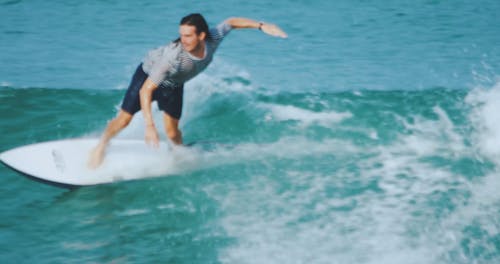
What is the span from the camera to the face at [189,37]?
595 centimetres

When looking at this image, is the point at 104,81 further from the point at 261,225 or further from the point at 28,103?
the point at 261,225

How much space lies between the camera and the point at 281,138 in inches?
325

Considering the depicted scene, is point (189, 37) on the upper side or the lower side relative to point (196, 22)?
lower

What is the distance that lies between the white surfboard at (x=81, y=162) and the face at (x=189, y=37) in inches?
59.3

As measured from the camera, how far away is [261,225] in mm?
6230

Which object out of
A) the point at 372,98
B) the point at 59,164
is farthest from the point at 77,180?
the point at 372,98

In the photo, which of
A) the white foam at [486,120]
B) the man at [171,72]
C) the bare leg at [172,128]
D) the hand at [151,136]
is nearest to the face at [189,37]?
the man at [171,72]

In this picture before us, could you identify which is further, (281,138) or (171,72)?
(281,138)

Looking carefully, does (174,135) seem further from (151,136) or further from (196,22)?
(196,22)

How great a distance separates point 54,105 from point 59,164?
2.58 m

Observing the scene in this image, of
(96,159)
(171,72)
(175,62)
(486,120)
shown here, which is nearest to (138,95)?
(171,72)

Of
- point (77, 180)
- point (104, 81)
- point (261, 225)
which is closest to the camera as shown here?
point (261, 225)

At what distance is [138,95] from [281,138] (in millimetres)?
2231

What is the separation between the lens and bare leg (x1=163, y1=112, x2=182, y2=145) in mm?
6922
